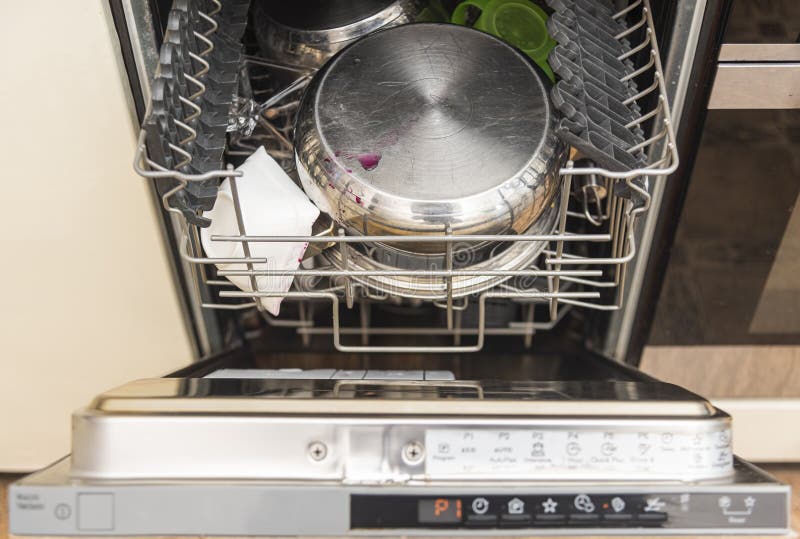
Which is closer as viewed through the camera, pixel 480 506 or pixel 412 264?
pixel 480 506

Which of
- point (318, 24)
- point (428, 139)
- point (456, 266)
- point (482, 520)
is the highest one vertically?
point (318, 24)

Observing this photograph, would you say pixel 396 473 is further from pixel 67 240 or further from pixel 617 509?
pixel 67 240

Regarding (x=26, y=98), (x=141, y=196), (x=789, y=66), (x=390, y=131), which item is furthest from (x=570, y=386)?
(x=26, y=98)

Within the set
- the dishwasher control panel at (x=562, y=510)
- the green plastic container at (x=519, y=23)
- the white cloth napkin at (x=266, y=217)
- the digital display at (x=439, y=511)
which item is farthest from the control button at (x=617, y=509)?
the green plastic container at (x=519, y=23)

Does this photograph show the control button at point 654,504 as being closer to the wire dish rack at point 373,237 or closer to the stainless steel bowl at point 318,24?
the wire dish rack at point 373,237

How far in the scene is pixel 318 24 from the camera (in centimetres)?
86

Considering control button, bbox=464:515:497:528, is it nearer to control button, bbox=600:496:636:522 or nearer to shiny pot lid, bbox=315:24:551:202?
control button, bbox=600:496:636:522

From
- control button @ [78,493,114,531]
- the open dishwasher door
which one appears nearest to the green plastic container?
the open dishwasher door

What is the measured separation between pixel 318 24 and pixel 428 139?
240mm

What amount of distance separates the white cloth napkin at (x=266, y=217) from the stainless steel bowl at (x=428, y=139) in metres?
0.02

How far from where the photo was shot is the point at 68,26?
0.78 metres

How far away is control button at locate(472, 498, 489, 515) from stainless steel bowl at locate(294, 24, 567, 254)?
0.80 feet

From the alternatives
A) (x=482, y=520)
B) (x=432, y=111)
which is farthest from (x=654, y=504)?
(x=432, y=111)

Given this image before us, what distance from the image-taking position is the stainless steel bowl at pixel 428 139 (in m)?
0.69
